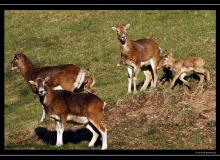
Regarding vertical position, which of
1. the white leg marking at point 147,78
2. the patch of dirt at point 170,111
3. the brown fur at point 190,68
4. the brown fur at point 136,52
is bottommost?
the patch of dirt at point 170,111

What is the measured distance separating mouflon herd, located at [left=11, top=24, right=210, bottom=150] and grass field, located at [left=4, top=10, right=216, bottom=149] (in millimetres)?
699

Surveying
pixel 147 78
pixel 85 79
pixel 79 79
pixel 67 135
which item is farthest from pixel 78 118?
pixel 147 78

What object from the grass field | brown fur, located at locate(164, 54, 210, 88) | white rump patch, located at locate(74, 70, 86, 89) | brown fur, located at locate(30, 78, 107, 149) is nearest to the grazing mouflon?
white rump patch, located at locate(74, 70, 86, 89)

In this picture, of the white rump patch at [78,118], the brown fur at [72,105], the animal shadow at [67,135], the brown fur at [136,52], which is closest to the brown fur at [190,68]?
the brown fur at [136,52]

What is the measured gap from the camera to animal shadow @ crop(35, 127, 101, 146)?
23.0 meters

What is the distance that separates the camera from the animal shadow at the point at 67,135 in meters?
23.0

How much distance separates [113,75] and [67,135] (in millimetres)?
7989

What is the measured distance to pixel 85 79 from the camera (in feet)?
86.7

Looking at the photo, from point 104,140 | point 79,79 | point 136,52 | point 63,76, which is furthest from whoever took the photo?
point 136,52

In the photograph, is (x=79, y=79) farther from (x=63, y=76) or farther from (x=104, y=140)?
(x=104, y=140)

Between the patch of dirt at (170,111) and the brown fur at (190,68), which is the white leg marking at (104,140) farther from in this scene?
the brown fur at (190,68)

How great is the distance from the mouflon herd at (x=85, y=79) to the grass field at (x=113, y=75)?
0.70 meters

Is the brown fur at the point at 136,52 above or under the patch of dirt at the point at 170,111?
above
